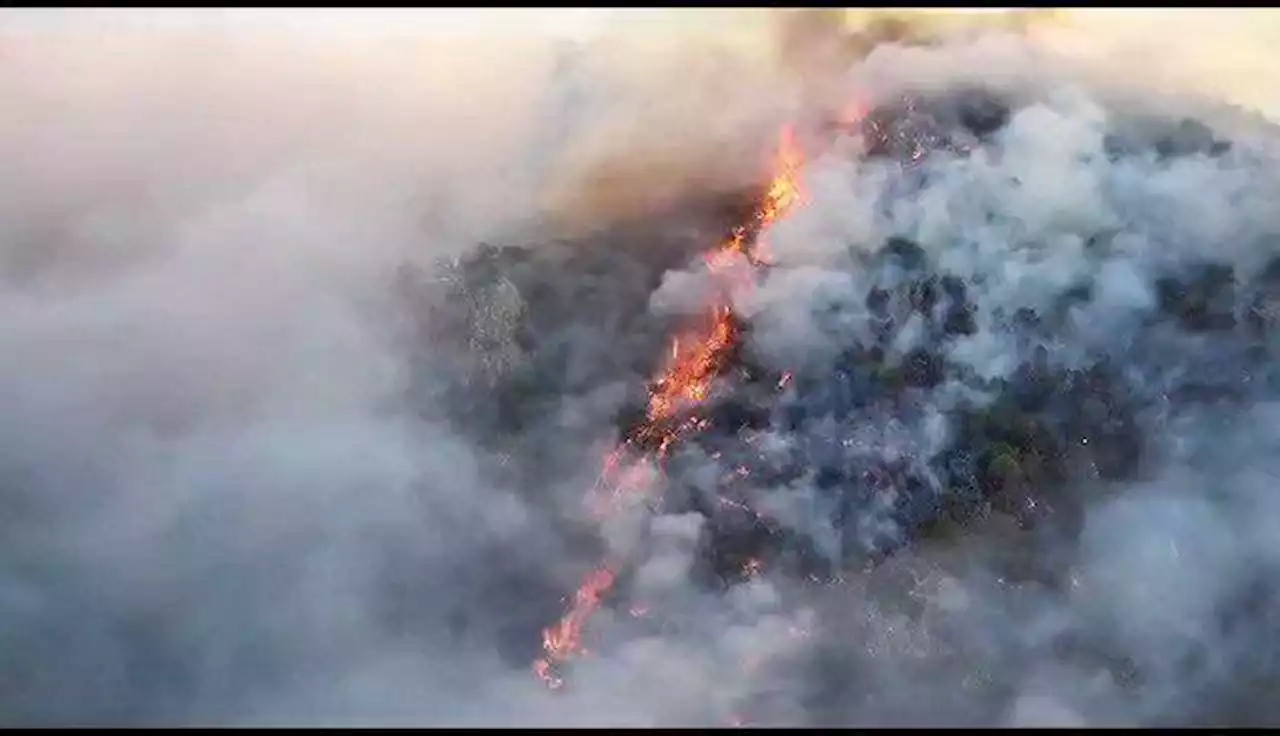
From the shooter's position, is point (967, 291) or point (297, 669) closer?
point (297, 669)

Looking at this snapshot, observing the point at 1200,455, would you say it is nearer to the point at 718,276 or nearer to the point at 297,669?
the point at 718,276

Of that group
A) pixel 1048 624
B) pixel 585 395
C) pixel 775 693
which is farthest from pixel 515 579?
pixel 1048 624

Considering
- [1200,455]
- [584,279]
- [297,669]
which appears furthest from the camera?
[1200,455]

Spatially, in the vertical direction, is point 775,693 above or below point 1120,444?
below

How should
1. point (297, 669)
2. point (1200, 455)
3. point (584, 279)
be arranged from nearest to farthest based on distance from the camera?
point (297, 669) < point (584, 279) < point (1200, 455)

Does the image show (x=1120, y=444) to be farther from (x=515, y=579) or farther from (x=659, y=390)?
(x=515, y=579)

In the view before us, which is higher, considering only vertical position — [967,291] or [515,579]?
[967,291]

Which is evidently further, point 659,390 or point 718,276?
point 659,390

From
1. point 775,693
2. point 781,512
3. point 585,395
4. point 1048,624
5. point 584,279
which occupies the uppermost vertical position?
point 584,279

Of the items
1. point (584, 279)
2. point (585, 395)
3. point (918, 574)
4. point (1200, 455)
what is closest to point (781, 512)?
point (918, 574)
